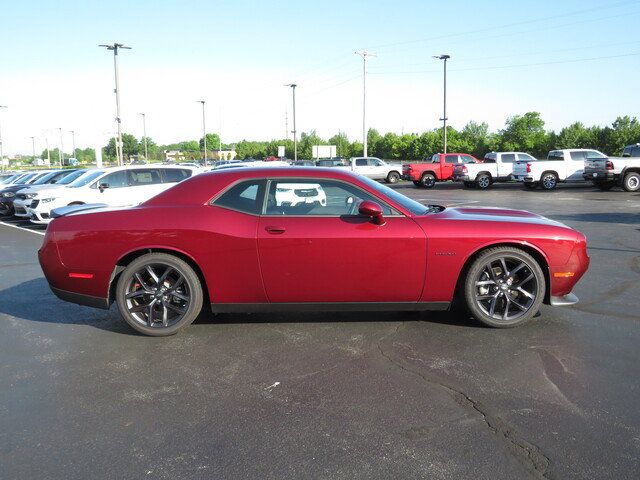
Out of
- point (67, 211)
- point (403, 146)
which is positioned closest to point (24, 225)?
point (67, 211)

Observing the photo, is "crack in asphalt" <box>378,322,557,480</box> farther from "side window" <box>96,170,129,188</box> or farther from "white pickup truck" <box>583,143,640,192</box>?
"white pickup truck" <box>583,143,640,192</box>

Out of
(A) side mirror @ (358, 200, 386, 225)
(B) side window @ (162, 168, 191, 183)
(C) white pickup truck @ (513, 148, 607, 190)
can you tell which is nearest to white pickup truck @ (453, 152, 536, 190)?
(C) white pickup truck @ (513, 148, 607, 190)

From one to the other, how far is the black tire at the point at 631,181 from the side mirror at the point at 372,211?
21.8m

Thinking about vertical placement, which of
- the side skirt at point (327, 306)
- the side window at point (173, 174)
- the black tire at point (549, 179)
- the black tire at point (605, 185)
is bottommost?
the side skirt at point (327, 306)

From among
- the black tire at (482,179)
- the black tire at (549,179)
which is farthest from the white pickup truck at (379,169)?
the black tire at (549,179)

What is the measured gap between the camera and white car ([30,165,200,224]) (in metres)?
12.8

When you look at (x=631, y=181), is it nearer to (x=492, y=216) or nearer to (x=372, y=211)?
(x=492, y=216)

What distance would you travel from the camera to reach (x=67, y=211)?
503 centimetres

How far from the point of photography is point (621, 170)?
73.7 ft

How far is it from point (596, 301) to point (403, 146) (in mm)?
64344

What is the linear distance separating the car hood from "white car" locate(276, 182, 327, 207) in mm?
1099

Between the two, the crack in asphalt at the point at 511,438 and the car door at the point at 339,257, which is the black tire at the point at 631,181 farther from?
the crack in asphalt at the point at 511,438

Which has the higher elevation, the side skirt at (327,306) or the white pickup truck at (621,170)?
the white pickup truck at (621,170)

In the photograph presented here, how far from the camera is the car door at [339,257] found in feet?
14.5
